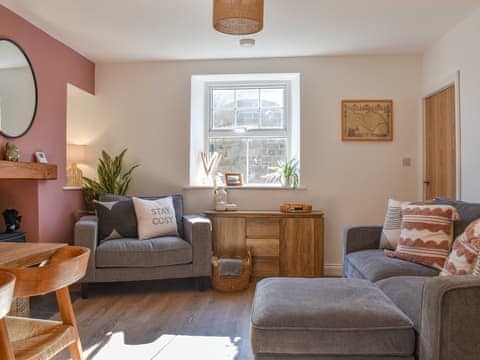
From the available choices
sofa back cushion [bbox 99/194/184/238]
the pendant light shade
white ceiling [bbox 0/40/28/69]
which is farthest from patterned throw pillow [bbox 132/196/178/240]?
the pendant light shade

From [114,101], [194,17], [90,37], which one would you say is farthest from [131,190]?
[194,17]

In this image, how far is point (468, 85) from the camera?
10.0ft

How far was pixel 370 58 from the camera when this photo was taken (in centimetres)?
404

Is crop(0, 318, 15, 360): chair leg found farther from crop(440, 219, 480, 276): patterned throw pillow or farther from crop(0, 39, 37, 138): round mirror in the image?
crop(0, 39, 37, 138): round mirror

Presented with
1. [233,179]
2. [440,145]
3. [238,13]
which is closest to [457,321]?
[238,13]

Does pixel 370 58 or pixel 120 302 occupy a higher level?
pixel 370 58

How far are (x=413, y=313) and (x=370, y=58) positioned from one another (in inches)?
122

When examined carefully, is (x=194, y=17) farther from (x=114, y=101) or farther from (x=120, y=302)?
(x=120, y=302)

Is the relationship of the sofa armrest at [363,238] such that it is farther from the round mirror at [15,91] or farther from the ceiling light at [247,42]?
the round mirror at [15,91]

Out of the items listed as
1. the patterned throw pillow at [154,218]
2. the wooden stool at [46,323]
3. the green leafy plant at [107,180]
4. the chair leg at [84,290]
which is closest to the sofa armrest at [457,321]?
the wooden stool at [46,323]

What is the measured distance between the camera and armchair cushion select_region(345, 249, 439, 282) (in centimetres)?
227

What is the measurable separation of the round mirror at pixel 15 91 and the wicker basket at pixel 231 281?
201 centimetres

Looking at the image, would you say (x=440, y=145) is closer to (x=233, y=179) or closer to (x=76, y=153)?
(x=233, y=179)

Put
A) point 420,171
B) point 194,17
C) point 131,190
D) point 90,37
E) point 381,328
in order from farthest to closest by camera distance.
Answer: point 131,190, point 420,171, point 90,37, point 194,17, point 381,328
